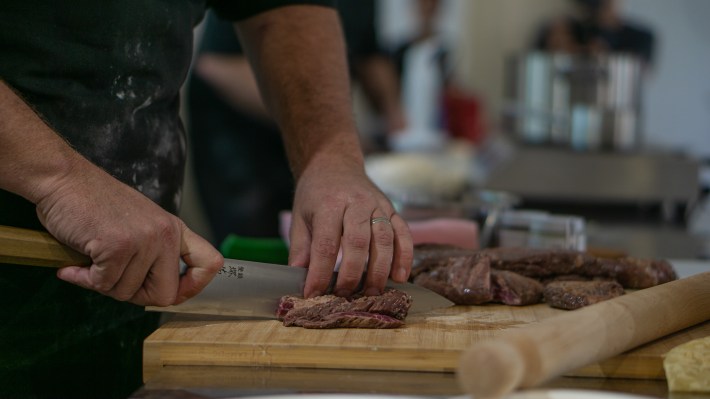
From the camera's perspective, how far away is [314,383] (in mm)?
1426

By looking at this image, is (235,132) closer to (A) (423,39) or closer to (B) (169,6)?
(B) (169,6)

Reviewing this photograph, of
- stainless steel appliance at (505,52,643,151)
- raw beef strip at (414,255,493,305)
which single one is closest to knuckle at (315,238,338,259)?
raw beef strip at (414,255,493,305)

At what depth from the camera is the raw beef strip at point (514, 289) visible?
6.23 feet

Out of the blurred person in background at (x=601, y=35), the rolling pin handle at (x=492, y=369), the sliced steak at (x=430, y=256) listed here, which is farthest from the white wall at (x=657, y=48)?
the rolling pin handle at (x=492, y=369)

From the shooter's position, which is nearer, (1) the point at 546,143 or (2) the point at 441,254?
(2) the point at 441,254

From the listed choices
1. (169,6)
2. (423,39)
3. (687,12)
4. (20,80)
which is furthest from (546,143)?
(687,12)

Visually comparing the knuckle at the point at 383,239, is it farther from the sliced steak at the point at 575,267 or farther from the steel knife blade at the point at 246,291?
the sliced steak at the point at 575,267

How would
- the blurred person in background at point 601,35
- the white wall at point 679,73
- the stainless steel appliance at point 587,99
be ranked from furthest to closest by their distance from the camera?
the white wall at point 679,73 → the blurred person in background at point 601,35 → the stainless steel appliance at point 587,99

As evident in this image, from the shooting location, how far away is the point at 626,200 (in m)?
4.30

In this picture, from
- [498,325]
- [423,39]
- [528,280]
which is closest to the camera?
[498,325]

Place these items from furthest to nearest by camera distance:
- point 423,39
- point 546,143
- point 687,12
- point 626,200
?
point 687,12 < point 423,39 < point 546,143 < point 626,200

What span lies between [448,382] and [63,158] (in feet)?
2.23

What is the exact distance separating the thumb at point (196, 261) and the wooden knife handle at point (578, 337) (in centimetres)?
57

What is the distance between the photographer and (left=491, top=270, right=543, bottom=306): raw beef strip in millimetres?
1899
